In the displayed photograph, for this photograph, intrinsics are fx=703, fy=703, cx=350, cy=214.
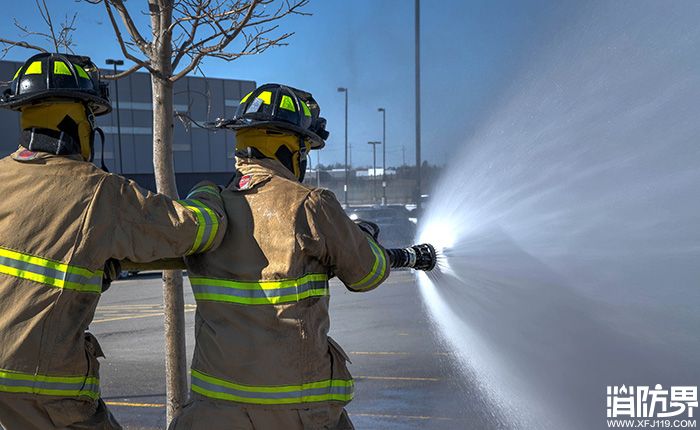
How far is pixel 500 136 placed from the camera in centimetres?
487

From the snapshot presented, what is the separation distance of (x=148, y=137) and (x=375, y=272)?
27.0 metres

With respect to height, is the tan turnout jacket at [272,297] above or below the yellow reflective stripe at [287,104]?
below

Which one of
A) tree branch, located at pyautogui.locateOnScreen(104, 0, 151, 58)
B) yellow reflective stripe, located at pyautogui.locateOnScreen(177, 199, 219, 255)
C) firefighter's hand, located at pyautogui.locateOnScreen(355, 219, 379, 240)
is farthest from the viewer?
tree branch, located at pyautogui.locateOnScreen(104, 0, 151, 58)

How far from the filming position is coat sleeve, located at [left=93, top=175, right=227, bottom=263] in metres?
2.39

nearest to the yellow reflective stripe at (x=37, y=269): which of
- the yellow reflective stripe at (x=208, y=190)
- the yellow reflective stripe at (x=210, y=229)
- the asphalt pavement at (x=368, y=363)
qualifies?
the yellow reflective stripe at (x=210, y=229)

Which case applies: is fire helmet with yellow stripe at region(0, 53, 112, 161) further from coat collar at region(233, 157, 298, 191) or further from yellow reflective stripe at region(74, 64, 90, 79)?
coat collar at region(233, 157, 298, 191)

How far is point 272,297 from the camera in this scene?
2500 mm

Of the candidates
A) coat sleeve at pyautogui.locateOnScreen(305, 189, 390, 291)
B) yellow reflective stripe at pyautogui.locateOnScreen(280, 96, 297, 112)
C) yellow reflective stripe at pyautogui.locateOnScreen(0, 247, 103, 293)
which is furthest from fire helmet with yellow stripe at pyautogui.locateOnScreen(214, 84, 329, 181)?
yellow reflective stripe at pyautogui.locateOnScreen(0, 247, 103, 293)

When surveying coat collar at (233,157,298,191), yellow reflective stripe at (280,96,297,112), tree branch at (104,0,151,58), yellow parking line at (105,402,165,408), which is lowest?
yellow parking line at (105,402,165,408)

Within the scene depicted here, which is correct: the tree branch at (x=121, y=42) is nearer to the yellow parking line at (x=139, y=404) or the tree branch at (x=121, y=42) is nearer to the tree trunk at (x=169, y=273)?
the tree trunk at (x=169, y=273)

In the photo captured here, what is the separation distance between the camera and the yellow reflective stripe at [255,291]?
8.21 feet

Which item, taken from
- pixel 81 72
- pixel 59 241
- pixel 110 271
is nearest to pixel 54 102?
pixel 81 72

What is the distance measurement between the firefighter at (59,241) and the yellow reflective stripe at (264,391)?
1.19 feet

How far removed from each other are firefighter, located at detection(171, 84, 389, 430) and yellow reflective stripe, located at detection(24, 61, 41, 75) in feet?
2.46
